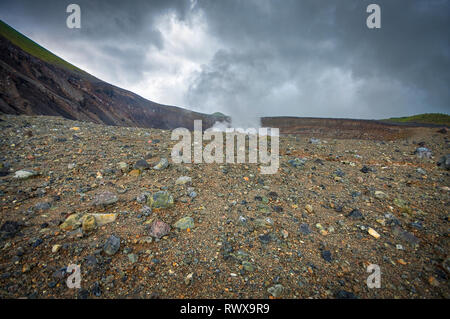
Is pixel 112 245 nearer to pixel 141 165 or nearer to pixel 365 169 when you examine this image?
pixel 141 165

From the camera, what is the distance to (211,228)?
→ 2.41m

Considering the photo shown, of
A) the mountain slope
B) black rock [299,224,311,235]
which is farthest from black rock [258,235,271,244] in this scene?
the mountain slope

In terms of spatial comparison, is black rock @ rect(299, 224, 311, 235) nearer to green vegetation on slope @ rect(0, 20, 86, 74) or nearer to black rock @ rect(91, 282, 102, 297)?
black rock @ rect(91, 282, 102, 297)

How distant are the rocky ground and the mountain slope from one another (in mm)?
10652

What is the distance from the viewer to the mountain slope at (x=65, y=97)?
11098 mm

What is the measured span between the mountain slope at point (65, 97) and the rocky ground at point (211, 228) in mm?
10652

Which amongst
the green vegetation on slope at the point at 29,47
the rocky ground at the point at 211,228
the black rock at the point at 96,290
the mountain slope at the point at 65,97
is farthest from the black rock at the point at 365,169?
the green vegetation on slope at the point at 29,47

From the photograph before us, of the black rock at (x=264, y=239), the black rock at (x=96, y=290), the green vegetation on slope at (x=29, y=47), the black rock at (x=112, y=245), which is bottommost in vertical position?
the black rock at (x=96, y=290)

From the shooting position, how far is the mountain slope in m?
11.1

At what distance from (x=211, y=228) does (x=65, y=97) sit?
19.4m

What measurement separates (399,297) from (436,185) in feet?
11.9

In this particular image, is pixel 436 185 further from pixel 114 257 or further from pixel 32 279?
pixel 32 279

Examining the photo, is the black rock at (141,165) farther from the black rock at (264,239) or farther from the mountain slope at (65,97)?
the mountain slope at (65,97)
